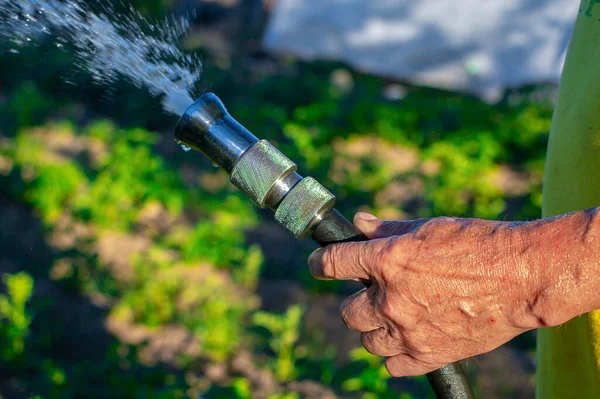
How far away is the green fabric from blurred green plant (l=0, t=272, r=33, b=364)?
2.26 metres

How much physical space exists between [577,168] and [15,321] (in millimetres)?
2522

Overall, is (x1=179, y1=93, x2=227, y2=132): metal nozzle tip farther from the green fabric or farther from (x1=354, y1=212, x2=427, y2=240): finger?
the green fabric

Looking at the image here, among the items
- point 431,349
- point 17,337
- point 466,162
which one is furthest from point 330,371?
point 466,162

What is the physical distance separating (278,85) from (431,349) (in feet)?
16.2

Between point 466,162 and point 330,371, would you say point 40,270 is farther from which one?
point 466,162

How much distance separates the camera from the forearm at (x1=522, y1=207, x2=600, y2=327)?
1195mm

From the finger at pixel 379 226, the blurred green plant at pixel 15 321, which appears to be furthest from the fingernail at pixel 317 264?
the blurred green plant at pixel 15 321

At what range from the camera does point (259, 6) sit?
7988 millimetres

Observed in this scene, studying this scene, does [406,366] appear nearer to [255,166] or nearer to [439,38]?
[255,166]

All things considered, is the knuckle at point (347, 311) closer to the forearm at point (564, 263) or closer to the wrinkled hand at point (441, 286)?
the wrinkled hand at point (441, 286)

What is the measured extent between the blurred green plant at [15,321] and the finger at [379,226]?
6.93 feet

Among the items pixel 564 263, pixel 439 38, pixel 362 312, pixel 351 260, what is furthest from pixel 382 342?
pixel 439 38

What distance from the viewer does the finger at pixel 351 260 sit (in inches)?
52.9

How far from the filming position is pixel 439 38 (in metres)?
6.82
